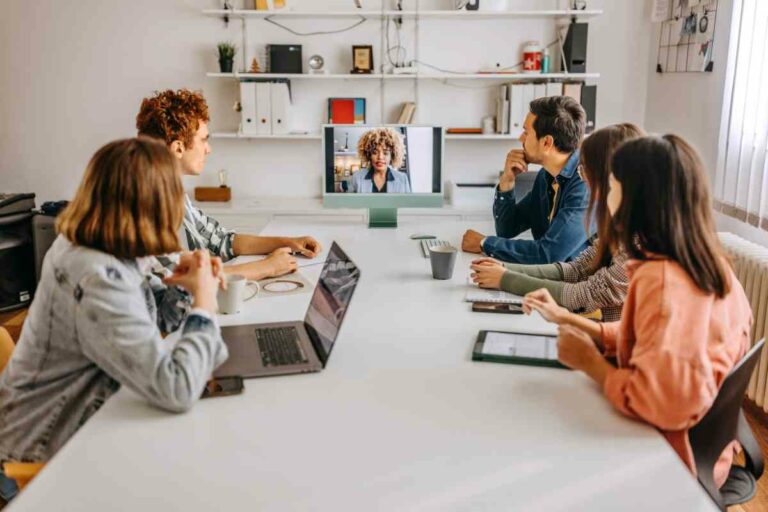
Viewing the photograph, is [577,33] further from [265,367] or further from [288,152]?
[265,367]

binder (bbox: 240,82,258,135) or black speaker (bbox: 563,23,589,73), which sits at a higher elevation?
black speaker (bbox: 563,23,589,73)

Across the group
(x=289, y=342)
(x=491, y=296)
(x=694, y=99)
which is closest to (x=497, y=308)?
(x=491, y=296)

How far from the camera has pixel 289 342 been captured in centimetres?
164

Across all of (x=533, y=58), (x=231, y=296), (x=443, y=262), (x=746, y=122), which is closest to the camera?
(x=231, y=296)

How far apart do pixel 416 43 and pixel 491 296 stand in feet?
8.84

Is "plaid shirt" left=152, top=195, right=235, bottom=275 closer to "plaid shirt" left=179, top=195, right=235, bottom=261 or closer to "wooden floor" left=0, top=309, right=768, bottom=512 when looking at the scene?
"plaid shirt" left=179, top=195, right=235, bottom=261

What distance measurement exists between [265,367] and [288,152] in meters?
3.18

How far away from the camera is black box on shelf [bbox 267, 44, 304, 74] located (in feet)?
13.9

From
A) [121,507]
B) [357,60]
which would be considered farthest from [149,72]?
[121,507]

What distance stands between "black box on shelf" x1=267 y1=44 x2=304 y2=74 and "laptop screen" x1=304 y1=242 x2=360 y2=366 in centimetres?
190

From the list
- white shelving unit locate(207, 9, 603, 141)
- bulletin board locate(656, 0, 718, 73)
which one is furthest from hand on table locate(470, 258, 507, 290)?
white shelving unit locate(207, 9, 603, 141)

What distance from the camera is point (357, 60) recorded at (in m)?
4.29

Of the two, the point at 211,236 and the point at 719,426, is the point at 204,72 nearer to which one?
the point at 211,236

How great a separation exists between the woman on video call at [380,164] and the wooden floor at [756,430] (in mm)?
1549
